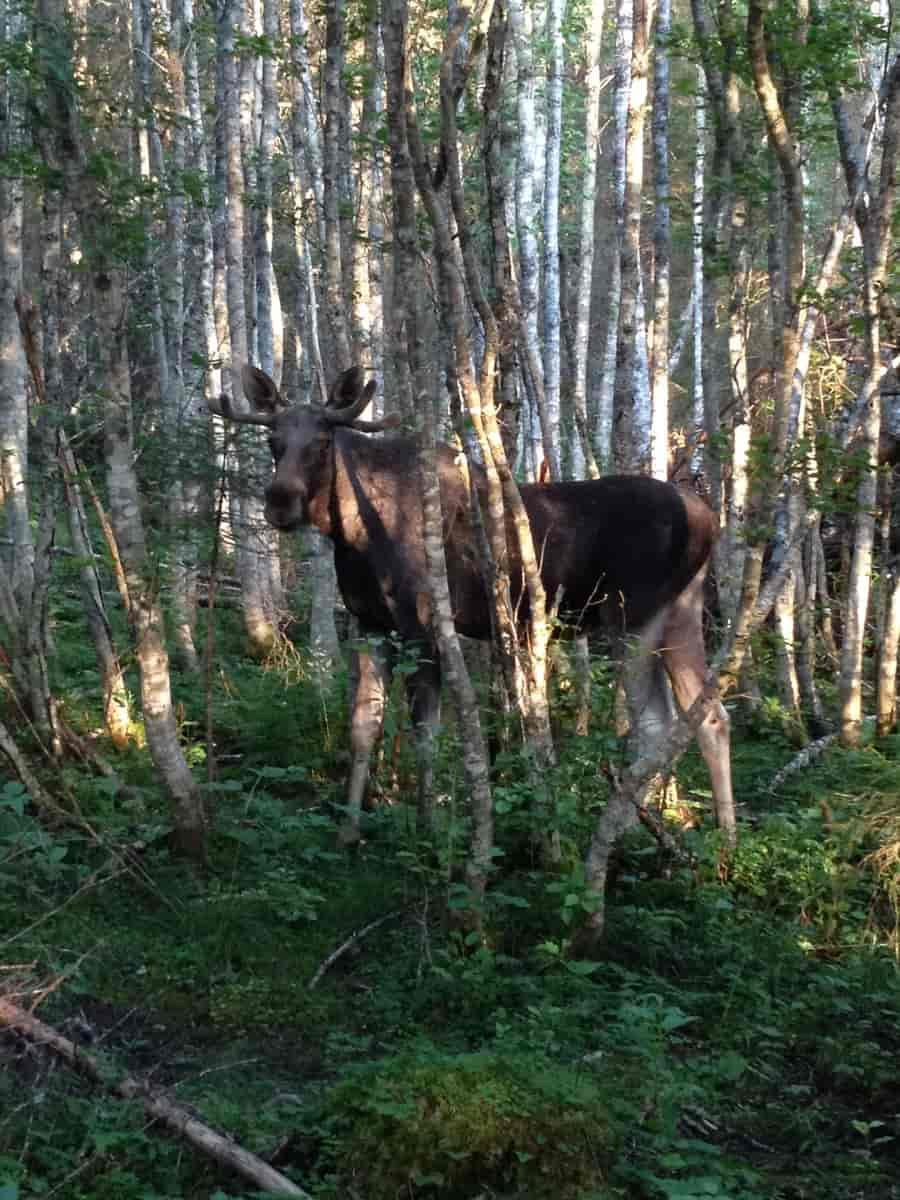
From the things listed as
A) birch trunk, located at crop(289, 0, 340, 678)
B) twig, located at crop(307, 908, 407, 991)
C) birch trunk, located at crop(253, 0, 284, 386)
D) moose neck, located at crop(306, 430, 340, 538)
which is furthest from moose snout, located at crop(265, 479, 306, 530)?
birch trunk, located at crop(253, 0, 284, 386)

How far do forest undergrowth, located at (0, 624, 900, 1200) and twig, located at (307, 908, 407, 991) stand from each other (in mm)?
37

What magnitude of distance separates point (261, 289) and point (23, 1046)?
10.8m

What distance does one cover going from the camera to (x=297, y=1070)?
5.38 m

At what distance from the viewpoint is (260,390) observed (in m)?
8.80

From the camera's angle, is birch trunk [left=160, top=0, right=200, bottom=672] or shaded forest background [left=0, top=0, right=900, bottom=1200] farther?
birch trunk [left=160, top=0, right=200, bottom=672]

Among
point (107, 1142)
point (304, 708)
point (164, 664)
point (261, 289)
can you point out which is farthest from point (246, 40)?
point (107, 1142)

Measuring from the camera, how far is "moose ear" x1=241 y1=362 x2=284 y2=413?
8727 mm

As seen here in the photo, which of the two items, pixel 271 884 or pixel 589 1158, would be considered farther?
pixel 271 884

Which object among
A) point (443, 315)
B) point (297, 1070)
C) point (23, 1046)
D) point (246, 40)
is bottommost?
point (297, 1070)

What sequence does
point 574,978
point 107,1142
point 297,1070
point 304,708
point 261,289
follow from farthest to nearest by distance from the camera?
point 261,289, point 304,708, point 574,978, point 297,1070, point 107,1142

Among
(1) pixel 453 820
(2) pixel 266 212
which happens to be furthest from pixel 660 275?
(1) pixel 453 820

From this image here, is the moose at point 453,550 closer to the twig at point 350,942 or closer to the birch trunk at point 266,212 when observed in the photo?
the twig at point 350,942

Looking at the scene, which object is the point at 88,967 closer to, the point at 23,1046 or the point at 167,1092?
the point at 23,1046

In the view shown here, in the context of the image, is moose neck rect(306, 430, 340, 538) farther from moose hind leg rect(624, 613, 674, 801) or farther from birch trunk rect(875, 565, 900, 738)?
birch trunk rect(875, 565, 900, 738)
